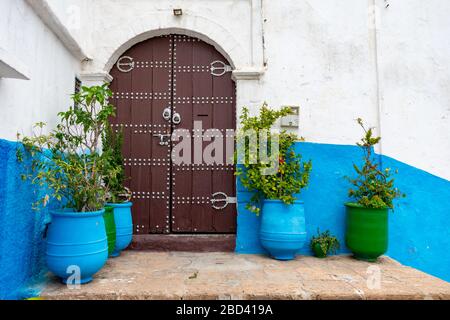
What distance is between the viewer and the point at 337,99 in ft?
11.8

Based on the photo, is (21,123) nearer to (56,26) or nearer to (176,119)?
(56,26)

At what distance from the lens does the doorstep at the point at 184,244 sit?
3.49 m

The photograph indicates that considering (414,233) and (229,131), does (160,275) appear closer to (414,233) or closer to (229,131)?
(229,131)

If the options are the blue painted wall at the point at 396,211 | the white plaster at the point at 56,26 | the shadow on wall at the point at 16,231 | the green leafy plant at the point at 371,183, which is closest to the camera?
the shadow on wall at the point at 16,231

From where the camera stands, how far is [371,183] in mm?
3246

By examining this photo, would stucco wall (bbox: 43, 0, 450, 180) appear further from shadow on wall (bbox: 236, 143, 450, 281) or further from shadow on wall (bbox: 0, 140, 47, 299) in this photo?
shadow on wall (bbox: 0, 140, 47, 299)

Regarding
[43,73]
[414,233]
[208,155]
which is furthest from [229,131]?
[414,233]

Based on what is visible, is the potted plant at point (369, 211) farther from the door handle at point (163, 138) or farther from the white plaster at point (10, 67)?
the white plaster at point (10, 67)

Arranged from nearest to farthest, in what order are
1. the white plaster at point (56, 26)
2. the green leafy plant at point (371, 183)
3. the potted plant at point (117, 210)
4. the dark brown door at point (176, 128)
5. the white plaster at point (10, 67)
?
the white plaster at point (10, 67), the white plaster at point (56, 26), the potted plant at point (117, 210), the green leafy plant at point (371, 183), the dark brown door at point (176, 128)

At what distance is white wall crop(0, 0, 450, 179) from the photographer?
A: 359 cm

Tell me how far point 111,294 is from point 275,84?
8.65 feet

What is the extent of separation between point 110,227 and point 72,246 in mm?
671

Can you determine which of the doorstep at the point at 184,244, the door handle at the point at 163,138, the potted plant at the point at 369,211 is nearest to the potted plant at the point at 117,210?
the doorstep at the point at 184,244

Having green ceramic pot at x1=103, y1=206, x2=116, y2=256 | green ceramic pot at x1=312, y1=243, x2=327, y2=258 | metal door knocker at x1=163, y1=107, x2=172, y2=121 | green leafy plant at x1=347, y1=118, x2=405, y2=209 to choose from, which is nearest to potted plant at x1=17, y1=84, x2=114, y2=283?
green ceramic pot at x1=103, y1=206, x2=116, y2=256
